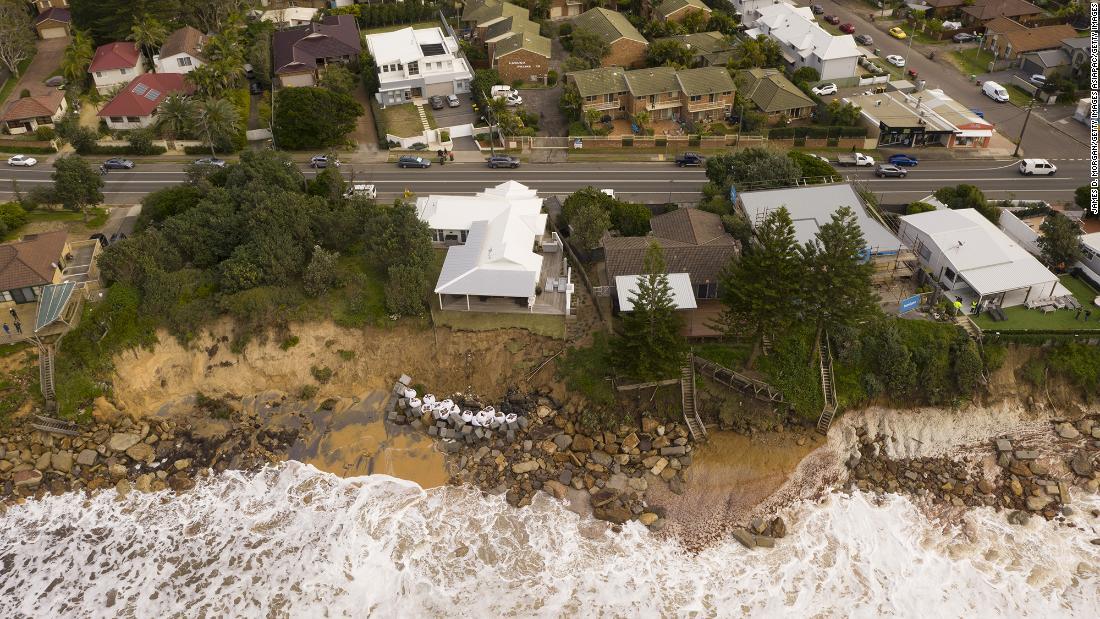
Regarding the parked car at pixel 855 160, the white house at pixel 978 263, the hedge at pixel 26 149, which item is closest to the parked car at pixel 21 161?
the hedge at pixel 26 149

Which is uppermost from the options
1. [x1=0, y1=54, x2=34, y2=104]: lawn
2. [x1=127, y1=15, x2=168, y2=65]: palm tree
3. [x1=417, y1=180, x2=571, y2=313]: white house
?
[x1=127, y1=15, x2=168, y2=65]: palm tree

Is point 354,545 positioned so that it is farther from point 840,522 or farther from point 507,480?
point 840,522

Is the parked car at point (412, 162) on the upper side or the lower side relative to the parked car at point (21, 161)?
lower

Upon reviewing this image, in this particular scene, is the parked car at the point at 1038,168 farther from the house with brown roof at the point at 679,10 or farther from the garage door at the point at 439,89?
the garage door at the point at 439,89

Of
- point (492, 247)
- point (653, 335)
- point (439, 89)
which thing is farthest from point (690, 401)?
point (439, 89)

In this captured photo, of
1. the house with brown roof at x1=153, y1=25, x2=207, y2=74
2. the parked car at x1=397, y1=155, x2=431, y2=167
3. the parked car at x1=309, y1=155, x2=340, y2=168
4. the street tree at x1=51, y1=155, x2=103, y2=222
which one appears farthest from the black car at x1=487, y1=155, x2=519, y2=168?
the house with brown roof at x1=153, y1=25, x2=207, y2=74

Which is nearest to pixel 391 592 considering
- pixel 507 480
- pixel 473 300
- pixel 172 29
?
pixel 507 480

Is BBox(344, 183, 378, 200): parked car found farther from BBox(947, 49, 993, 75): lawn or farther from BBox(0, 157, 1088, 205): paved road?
BBox(947, 49, 993, 75): lawn
